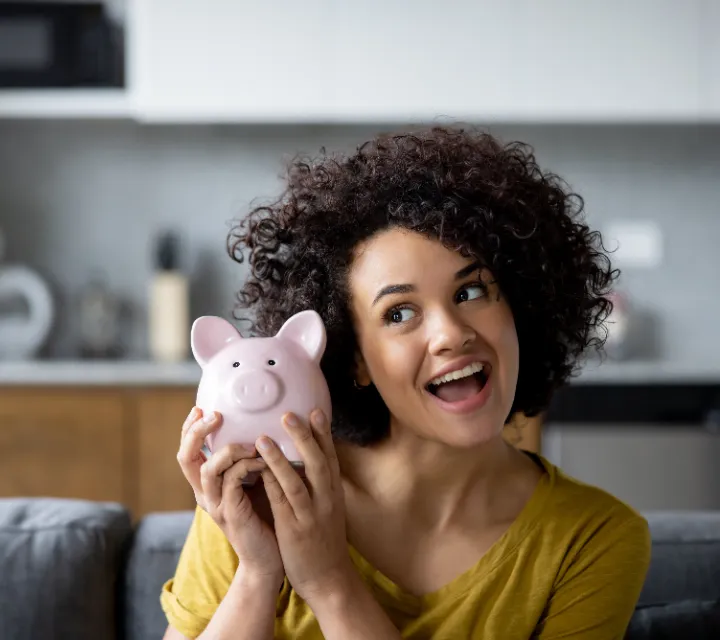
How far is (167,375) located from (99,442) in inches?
10.6

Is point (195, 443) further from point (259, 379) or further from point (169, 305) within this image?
point (169, 305)

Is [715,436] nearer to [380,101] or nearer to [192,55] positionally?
A: [380,101]

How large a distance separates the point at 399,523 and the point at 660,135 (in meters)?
2.44

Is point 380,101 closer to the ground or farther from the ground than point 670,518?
farther from the ground

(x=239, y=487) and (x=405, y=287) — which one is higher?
(x=405, y=287)

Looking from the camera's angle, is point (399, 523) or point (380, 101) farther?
point (380, 101)

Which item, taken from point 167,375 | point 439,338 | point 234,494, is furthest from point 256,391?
point 167,375

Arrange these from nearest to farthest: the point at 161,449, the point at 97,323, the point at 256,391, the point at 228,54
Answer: the point at 256,391
the point at 161,449
the point at 228,54
the point at 97,323

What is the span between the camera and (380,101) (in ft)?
9.69

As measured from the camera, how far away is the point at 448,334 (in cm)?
107

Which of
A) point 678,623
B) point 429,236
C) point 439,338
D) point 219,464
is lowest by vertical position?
point 678,623

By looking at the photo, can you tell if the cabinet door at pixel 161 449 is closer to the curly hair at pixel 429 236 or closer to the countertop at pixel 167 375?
the countertop at pixel 167 375

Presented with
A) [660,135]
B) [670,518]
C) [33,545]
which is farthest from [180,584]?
[660,135]

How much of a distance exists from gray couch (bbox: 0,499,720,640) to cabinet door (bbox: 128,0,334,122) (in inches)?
71.2
